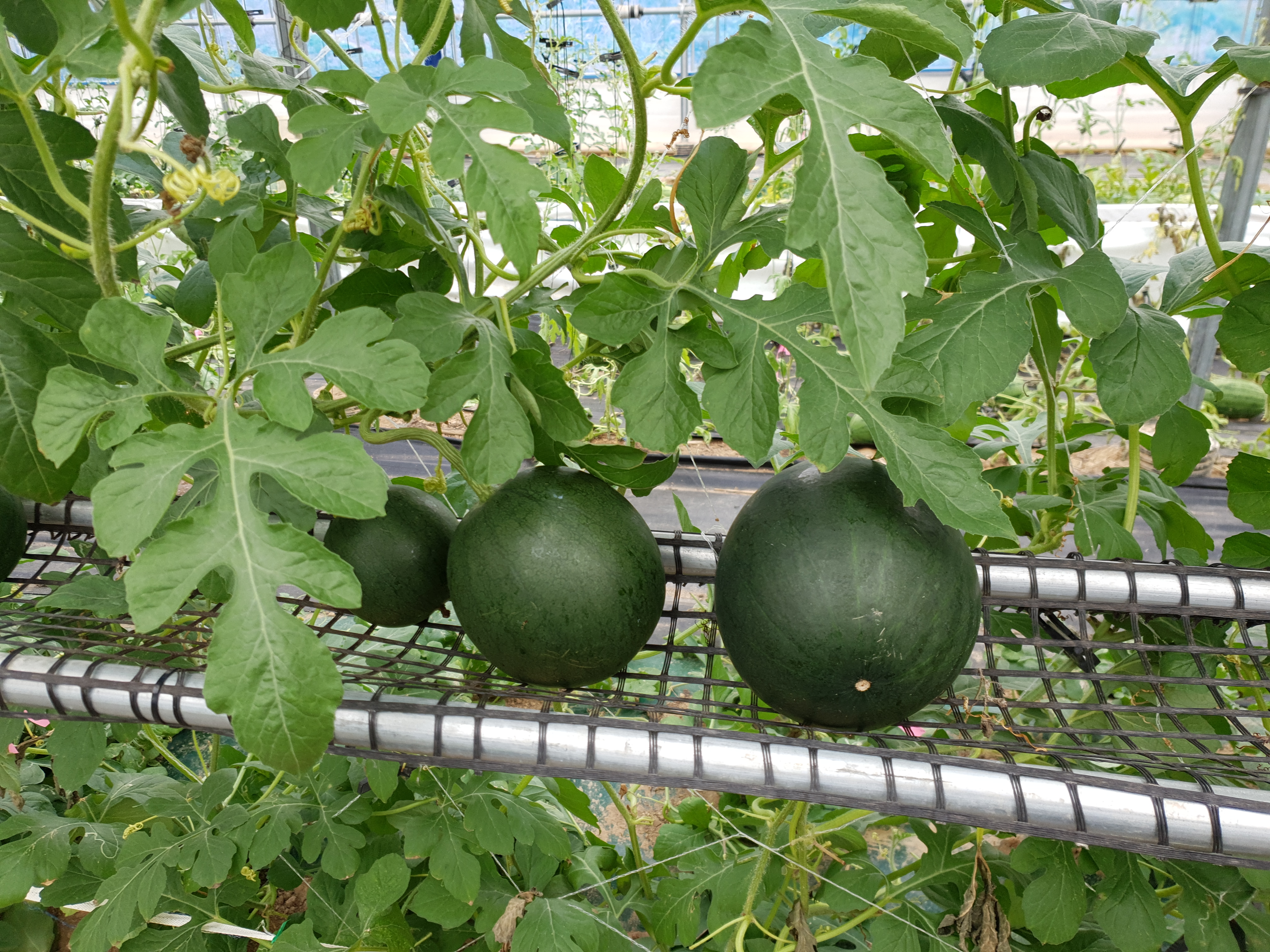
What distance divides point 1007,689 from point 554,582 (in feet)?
2.51

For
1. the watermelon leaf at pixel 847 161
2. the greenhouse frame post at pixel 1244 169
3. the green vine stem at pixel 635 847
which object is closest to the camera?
the watermelon leaf at pixel 847 161

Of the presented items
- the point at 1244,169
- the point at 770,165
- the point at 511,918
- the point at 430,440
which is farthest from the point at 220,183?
the point at 1244,169

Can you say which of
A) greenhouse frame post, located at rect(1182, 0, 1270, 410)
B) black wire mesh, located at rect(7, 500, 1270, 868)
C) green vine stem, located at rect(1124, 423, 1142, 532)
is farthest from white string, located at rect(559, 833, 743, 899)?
greenhouse frame post, located at rect(1182, 0, 1270, 410)

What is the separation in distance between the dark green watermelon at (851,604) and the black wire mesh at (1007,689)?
1.4 inches

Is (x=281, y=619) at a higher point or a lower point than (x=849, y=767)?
higher

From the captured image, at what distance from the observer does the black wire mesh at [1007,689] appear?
62cm

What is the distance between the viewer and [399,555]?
811 mm

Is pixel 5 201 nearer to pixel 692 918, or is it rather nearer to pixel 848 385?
pixel 848 385

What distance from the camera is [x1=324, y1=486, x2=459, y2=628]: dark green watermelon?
80 cm

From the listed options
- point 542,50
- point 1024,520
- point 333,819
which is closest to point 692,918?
point 333,819

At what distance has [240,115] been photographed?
767 mm

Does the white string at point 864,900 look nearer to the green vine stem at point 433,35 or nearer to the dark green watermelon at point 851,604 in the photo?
→ the dark green watermelon at point 851,604

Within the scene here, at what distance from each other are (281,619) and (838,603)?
0.43m

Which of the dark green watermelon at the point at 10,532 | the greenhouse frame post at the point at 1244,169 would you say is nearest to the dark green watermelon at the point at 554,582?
the dark green watermelon at the point at 10,532
